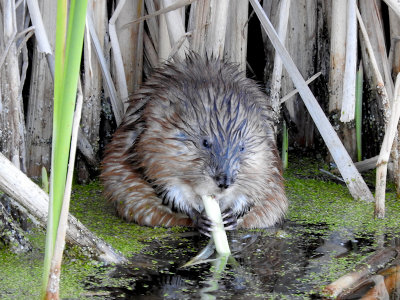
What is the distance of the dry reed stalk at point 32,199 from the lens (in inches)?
85.0

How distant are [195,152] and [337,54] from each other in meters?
1.16

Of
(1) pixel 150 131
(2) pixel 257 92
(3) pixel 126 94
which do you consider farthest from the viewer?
(3) pixel 126 94

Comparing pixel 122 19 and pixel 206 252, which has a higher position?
pixel 122 19

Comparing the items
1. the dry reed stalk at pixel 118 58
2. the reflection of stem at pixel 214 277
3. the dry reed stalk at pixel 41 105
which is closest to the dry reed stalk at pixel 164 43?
the dry reed stalk at pixel 118 58

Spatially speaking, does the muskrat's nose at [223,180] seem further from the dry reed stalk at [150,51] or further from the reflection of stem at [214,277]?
the dry reed stalk at [150,51]

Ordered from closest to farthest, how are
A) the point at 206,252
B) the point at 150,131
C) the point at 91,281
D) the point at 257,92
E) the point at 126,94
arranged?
the point at 91,281, the point at 206,252, the point at 150,131, the point at 257,92, the point at 126,94

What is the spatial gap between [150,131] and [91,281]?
Answer: 0.87m

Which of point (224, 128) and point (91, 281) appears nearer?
point (91, 281)

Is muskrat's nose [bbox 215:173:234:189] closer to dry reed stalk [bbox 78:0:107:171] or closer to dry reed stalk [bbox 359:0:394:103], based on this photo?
dry reed stalk [bbox 78:0:107:171]

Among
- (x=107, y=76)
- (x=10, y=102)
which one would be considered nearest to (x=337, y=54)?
(x=107, y=76)

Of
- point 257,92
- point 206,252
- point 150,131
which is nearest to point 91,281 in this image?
point 206,252

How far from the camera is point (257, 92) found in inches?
131

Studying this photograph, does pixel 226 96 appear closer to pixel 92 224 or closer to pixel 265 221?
pixel 265 221

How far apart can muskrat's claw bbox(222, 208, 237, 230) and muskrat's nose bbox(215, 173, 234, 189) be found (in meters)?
0.36
